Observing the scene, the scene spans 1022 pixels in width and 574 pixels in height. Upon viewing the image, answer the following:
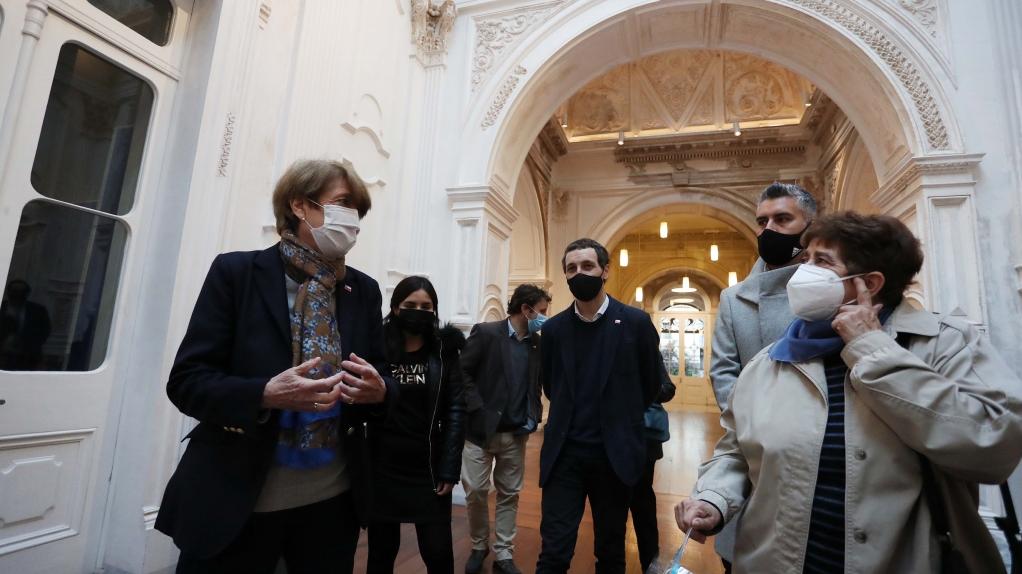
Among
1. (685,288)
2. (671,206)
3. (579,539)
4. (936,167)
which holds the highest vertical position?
(671,206)

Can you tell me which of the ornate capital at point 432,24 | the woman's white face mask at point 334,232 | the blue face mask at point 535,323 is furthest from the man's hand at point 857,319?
the ornate capital at point 432,24

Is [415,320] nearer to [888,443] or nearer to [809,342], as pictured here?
[809,342]

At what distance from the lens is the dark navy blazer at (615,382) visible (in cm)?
206

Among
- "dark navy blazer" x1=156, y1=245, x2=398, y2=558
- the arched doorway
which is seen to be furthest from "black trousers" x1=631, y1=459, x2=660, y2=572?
the arched doorway

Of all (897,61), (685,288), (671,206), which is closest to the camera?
(897,61)

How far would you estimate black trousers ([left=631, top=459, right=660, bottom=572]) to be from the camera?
9.63 feet

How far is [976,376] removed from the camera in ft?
3.23

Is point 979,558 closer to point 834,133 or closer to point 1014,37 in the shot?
point 1014,37

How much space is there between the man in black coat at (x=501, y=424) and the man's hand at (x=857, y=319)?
6.71 ft

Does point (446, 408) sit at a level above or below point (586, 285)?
below

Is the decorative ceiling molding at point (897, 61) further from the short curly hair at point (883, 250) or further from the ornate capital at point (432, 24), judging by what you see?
the short curly hair at point (883, 250)

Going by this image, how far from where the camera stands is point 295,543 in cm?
130

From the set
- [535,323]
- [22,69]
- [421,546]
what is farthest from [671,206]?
[22,69]

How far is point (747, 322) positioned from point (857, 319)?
720mm
